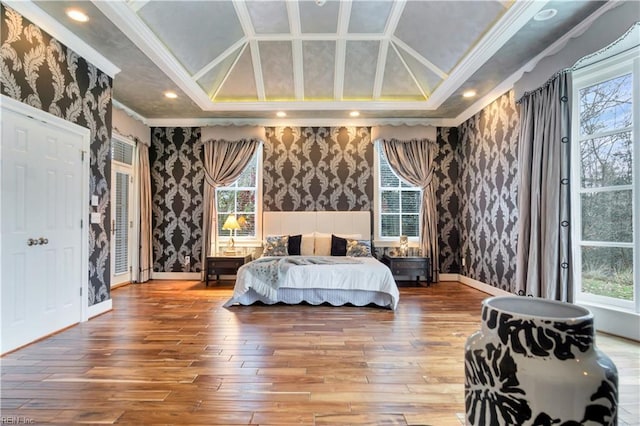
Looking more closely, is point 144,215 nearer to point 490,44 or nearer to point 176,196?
point 176,196

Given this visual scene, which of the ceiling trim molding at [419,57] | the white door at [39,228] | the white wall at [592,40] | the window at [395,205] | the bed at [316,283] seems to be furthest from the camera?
the window at [395,205]

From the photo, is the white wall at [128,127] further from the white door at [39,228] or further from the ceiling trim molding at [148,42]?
the white door at [39,228]

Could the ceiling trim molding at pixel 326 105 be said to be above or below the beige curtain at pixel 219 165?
above

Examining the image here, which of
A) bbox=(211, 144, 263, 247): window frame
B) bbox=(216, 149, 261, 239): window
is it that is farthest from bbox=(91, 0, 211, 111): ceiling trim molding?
bbox=(216, 149, 261, 239): window

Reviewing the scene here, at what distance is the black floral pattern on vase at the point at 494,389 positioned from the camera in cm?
38

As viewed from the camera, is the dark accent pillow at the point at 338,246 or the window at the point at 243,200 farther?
the window at the point at 243,200

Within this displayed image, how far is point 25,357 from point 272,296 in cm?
239

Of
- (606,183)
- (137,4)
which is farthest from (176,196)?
(606,183)

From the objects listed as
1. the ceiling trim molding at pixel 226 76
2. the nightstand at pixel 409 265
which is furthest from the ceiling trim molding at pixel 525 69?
the ceiling trim molding at pixel 226 76

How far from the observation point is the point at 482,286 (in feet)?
16.9

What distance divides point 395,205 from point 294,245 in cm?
206

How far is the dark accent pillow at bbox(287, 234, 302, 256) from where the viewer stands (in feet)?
18.1

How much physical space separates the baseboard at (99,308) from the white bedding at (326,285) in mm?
1420

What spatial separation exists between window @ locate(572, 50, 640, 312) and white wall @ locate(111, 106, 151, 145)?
6.21 meters
